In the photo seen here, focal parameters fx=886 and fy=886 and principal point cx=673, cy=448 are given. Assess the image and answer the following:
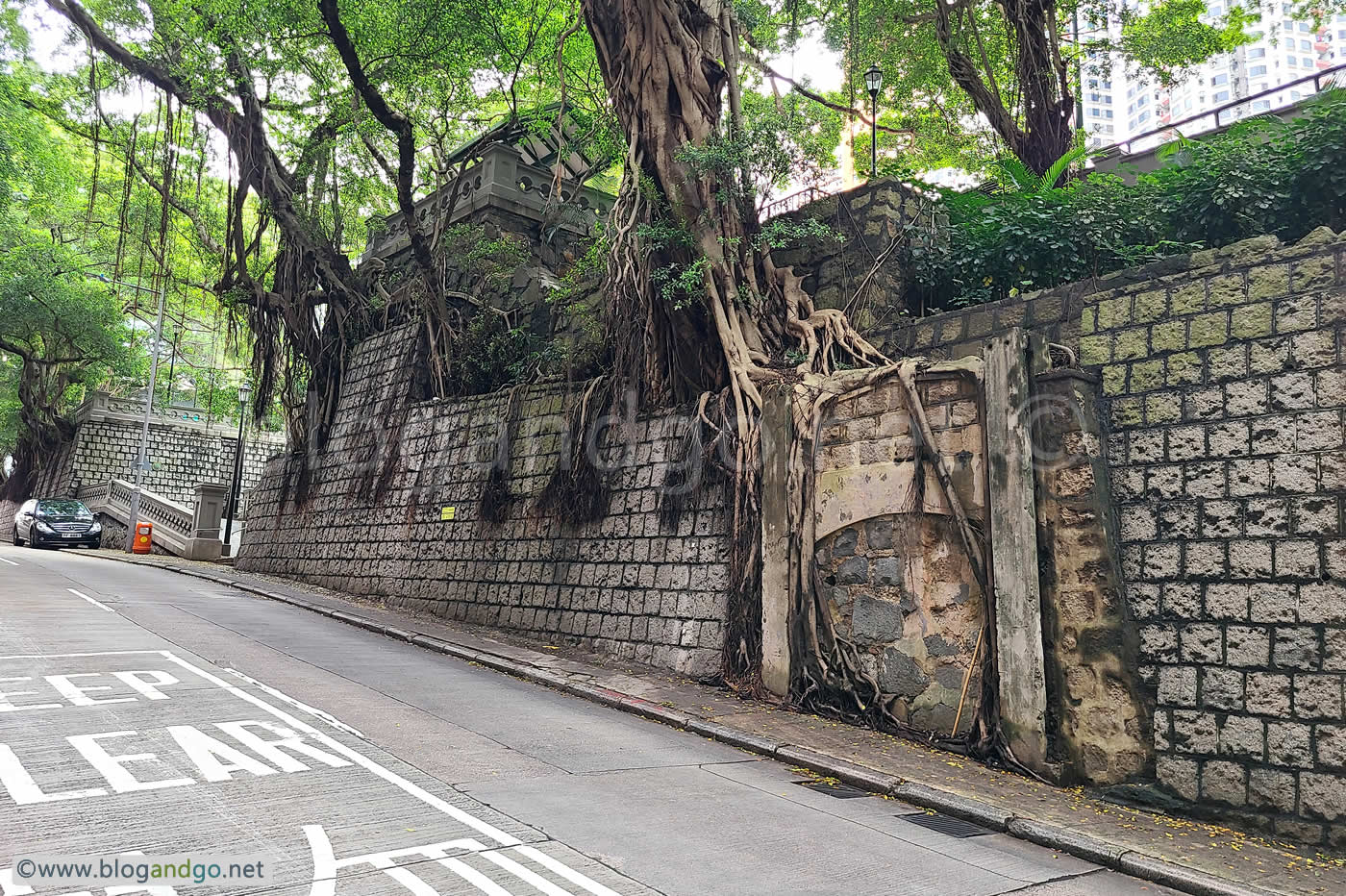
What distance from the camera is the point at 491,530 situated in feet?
40.0

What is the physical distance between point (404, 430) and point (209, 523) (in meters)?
10.1

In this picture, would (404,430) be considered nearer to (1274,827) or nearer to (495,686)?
(495,686)

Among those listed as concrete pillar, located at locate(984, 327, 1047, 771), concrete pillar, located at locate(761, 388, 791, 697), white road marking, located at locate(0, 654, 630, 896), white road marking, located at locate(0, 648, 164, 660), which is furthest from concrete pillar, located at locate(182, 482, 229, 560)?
concrete pillar, located at locate(984, 327, 1047, 771)

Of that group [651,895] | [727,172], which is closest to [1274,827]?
[651,895]

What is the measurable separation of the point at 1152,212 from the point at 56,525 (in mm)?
26262

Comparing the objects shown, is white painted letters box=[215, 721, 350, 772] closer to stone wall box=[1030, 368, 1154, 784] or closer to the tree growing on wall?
stone wall box=[1030, 368, 1154, 784]

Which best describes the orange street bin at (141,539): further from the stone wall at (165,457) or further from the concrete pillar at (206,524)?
the stone wall at (165,457)

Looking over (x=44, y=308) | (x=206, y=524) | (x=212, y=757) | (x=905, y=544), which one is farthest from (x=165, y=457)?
(x=905, y=544)

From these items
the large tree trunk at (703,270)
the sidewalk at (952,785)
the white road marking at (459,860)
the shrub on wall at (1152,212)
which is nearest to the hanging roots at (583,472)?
the large tree trunk at (703,270)

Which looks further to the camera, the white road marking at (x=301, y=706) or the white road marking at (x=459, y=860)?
the white road marking at (x=301, y=706)

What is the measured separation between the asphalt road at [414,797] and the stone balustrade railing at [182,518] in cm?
1466

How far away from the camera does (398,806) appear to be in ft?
14.5

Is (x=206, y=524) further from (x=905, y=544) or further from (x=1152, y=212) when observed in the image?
(x=1152, y=212)

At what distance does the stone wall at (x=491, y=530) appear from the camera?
943 cm
